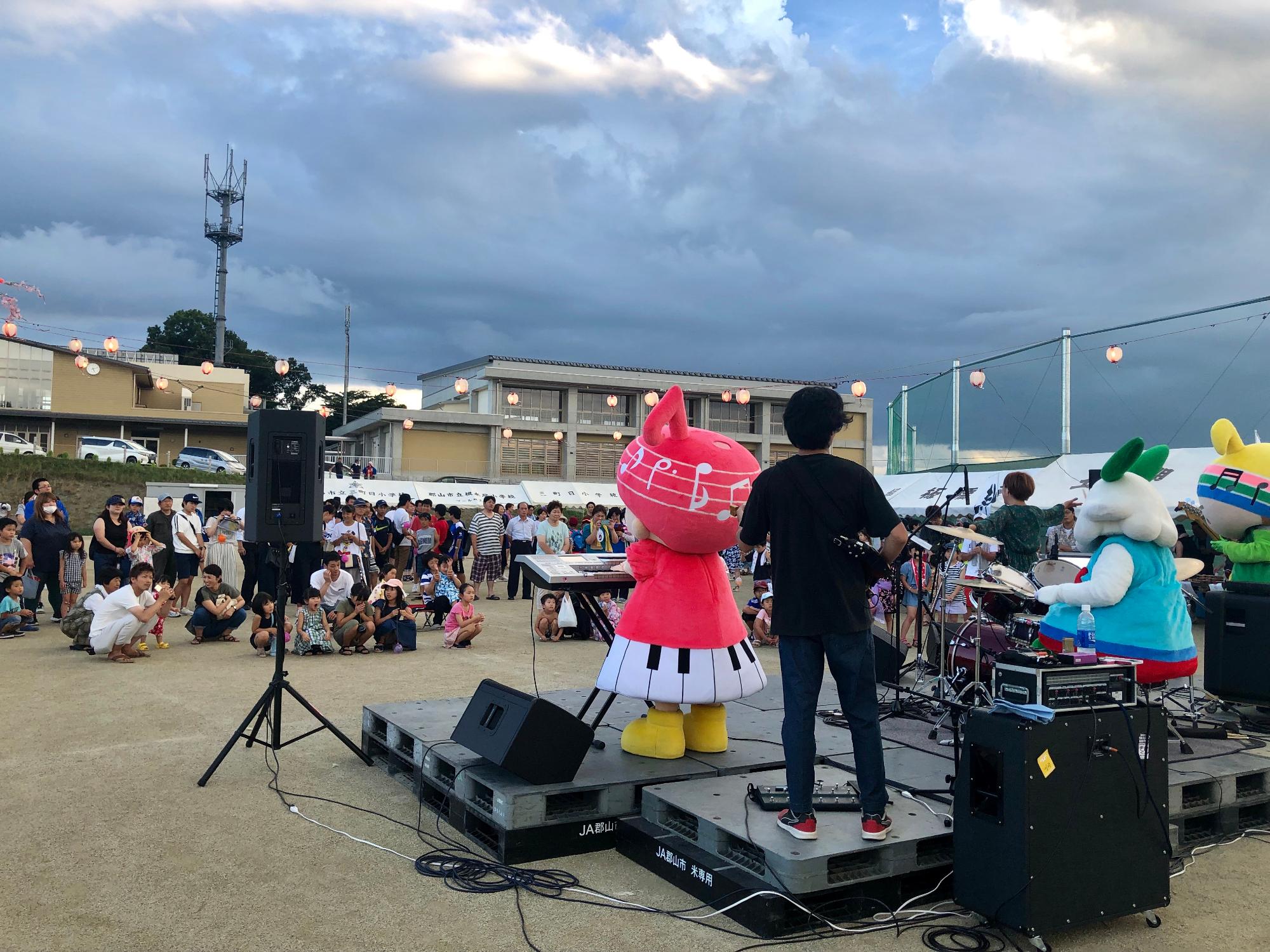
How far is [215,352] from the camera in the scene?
63062 millimetres

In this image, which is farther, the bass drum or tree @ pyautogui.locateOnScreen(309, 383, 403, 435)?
tree @ pyautogui.locateOnScreen(309, 383, 403, 435)

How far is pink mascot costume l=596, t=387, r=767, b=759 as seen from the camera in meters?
5.19

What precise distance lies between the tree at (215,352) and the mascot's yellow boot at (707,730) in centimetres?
6053

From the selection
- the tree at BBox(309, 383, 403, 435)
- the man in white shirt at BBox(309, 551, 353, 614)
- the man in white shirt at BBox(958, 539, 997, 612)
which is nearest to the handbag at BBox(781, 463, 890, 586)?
the man in white shirt at BBox(958, 539, 997, 612)

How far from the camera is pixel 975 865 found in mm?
3678

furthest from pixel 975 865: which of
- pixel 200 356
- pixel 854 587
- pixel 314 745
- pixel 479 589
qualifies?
pixel 200 356

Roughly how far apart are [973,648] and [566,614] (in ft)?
22.9

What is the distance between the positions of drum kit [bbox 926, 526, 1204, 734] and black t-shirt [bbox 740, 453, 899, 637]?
4.53 ft

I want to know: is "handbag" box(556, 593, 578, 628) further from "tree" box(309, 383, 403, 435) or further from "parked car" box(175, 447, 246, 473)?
"tree" box(309, 383, 403, 435)

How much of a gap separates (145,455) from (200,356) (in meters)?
Answer: 29.7

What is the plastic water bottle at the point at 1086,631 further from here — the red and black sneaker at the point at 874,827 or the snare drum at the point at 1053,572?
the red and black sneaker at the point at 874,827

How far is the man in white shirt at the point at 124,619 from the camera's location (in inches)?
385

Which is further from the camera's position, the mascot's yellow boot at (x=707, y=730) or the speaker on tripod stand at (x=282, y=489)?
the speaker on tripod stand at (x=282, y=489)

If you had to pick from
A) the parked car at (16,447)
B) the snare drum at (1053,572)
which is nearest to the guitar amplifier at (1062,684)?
the snare drum at (1053,572)
